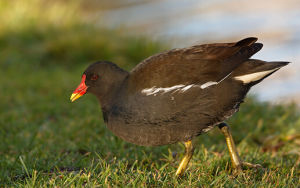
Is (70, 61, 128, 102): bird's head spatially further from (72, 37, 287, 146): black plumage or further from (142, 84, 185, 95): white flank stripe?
(142, 84, 185, 95): white flank stripe

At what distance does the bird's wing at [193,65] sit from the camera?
3475 mm

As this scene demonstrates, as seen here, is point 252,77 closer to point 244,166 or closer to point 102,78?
point 244,166

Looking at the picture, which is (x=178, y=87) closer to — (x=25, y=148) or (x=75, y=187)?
(x=75, y=187)

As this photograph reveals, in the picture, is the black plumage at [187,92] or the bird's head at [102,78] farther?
the bird's head at [102,78]

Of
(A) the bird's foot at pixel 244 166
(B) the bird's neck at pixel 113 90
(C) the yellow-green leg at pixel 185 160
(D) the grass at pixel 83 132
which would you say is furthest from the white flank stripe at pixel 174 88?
(A) the bird's foot at pixel 244 166

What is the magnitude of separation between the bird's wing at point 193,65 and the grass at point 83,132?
67cm

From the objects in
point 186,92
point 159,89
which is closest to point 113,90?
point 159,89

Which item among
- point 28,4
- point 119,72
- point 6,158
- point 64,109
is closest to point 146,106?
point 119,72

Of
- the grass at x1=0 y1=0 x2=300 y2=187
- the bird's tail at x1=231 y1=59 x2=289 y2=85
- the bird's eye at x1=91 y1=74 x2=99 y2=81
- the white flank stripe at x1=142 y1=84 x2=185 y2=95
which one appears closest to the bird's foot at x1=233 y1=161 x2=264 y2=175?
the grass at x1=0 y1=0 x2=300 y2=187

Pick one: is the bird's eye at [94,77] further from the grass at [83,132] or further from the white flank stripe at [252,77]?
the white flank stripe at [252,77]

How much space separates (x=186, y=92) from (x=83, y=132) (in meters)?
1.87

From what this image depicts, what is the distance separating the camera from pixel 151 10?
12.8 m

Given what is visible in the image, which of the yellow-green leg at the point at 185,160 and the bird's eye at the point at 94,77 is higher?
the bird's eye at the point at 94,77

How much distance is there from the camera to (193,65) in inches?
138
